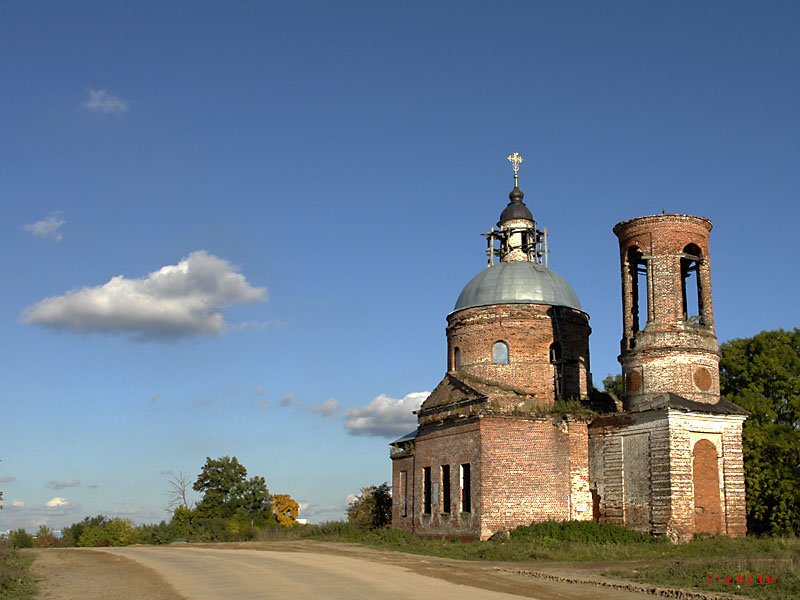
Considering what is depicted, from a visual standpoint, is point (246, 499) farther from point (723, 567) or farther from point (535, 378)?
point (723, 567)

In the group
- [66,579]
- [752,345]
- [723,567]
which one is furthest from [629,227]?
[66,579]

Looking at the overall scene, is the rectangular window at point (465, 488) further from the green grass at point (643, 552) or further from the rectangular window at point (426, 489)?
the rectangular window at point (426, 489)

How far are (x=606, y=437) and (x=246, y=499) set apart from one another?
27925 mm

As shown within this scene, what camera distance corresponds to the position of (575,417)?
1072 inches

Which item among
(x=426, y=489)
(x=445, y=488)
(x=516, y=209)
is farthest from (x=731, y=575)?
(x=516, y=209)

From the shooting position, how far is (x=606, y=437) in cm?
2625

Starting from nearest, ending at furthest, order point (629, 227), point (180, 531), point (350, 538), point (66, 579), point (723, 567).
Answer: point (723, 567) → point (66, 579) → point (629, 227) → point (350, 538) → point (180, 531)

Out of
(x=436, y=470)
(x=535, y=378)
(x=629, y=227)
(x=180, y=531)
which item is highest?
(x=629, y=227)

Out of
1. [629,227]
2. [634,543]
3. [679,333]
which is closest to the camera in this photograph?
[634,543]

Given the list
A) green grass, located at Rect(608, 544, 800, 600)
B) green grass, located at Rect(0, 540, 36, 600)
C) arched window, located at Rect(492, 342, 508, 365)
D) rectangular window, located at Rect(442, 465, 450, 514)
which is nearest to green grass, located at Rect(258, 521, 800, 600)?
green grass, located at Rect(608, 544, 800, 600)

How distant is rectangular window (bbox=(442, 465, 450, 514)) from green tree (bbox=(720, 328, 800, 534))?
1115 cm

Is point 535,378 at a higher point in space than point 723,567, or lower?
higher

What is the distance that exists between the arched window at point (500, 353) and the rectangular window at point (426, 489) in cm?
479

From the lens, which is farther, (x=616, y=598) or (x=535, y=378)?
(x=535, y=378)
